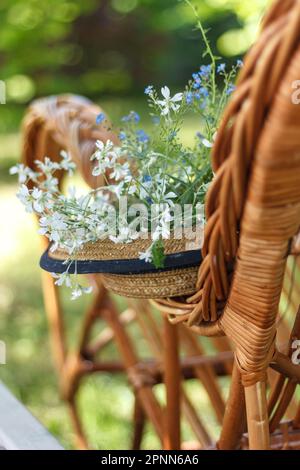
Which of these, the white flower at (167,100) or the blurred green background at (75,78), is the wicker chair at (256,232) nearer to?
the white flower at (167,100)

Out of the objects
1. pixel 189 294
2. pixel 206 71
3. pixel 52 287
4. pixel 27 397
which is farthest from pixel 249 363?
pixel 27 397

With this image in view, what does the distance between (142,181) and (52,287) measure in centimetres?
93

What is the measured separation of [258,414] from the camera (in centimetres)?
82

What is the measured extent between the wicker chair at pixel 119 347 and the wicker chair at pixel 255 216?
1.28 ft

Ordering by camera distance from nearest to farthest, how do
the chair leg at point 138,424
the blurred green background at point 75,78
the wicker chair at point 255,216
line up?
the wicker chair at point 255,216
the chair leg at point 138,424
the blurred green background at point 75,78

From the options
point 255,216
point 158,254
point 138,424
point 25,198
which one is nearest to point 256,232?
point 255,216

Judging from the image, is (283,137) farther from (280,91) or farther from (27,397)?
(27,397)

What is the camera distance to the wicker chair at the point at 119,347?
4.20 ft

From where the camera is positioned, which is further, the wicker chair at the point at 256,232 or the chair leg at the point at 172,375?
the chair leg at the point at 172,375

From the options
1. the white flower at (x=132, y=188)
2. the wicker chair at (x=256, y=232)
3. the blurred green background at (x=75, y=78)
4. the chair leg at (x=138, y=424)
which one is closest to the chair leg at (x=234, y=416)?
the wicker chair at (x=256, y=232)

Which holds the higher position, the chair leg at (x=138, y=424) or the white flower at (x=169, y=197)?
the white flower at (x=169, y=197)

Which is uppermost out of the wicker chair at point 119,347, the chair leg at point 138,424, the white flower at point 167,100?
the white flower at point 167,100

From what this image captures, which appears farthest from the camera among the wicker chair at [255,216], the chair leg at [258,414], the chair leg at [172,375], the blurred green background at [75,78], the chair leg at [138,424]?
the blurred green background at [75,78]

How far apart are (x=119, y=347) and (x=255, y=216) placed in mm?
1126
